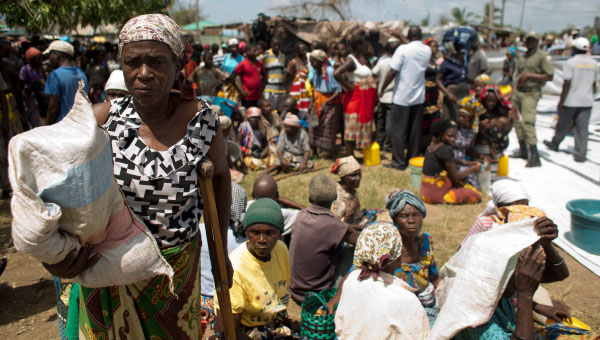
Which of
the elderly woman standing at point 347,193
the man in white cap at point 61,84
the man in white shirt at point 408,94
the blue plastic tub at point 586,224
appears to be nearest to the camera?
the blue plastic tub at point 586,224

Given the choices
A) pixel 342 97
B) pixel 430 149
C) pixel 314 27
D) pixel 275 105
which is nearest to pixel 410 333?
pixel 430 149

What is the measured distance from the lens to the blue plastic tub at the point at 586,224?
161 inches

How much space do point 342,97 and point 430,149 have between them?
2.43 m

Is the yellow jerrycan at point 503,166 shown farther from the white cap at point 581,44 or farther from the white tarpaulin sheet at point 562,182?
the white cap at point 581,44

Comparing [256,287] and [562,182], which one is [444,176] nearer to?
[562,182]

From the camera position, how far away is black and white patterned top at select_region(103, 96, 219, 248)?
5.10 feet

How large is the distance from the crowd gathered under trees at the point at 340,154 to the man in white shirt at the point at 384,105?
0.03 metres

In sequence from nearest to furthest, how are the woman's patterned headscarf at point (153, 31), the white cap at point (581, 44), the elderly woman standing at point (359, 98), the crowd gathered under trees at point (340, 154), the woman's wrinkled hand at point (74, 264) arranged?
the woman's wrinkled hand at point (74, 264)
the woman's patterned headscarf at point (153, 31)
the crowd gathered under trees at point (340, 154)
the white cap at point (581, 44)
the elderly woman standing at point (359, 98)

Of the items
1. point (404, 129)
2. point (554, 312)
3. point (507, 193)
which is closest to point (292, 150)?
point (404, 129)

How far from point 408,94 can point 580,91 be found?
2930 millimetres

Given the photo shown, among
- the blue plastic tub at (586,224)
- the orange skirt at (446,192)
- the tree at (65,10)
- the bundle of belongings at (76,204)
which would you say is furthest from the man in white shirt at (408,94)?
the bundle of belongings at (76,204)

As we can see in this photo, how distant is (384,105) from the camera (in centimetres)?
785

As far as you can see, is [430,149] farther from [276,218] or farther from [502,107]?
[276,218]

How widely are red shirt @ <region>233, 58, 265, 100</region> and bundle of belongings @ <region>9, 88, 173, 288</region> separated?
7.14m
